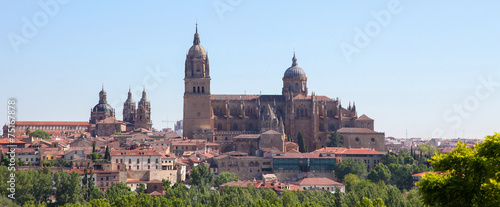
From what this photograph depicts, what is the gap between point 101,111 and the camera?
166m

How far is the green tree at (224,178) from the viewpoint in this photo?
310 feet

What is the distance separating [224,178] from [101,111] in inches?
2997

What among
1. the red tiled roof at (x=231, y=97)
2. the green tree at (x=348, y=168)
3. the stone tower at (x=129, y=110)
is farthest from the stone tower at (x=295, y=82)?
the stone tower at (x=129, y=110)

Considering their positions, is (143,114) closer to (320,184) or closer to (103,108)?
(103,108)

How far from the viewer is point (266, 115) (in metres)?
119

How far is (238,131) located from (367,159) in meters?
21.4

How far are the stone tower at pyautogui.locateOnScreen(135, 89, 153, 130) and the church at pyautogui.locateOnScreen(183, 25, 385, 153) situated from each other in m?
28.5

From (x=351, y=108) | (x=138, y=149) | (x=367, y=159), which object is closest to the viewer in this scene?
(x=138, y=149)

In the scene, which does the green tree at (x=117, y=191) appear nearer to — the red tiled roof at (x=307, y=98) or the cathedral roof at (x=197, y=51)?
the cathedral roof at (x=197, y=51)

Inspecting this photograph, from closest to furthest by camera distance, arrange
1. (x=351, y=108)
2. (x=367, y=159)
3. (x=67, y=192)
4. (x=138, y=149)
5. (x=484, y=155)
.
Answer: (x=484, y=155)
(x=67, y=192)
(x=138, y=149)
(x=367, y=159)
(x=351, y=108)

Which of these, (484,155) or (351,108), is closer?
(484,155)

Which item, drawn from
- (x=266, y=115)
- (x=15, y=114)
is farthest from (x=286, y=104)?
(x=15, y=114)

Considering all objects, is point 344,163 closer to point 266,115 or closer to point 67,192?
point 266,115

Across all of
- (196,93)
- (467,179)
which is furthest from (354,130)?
(467,179)
